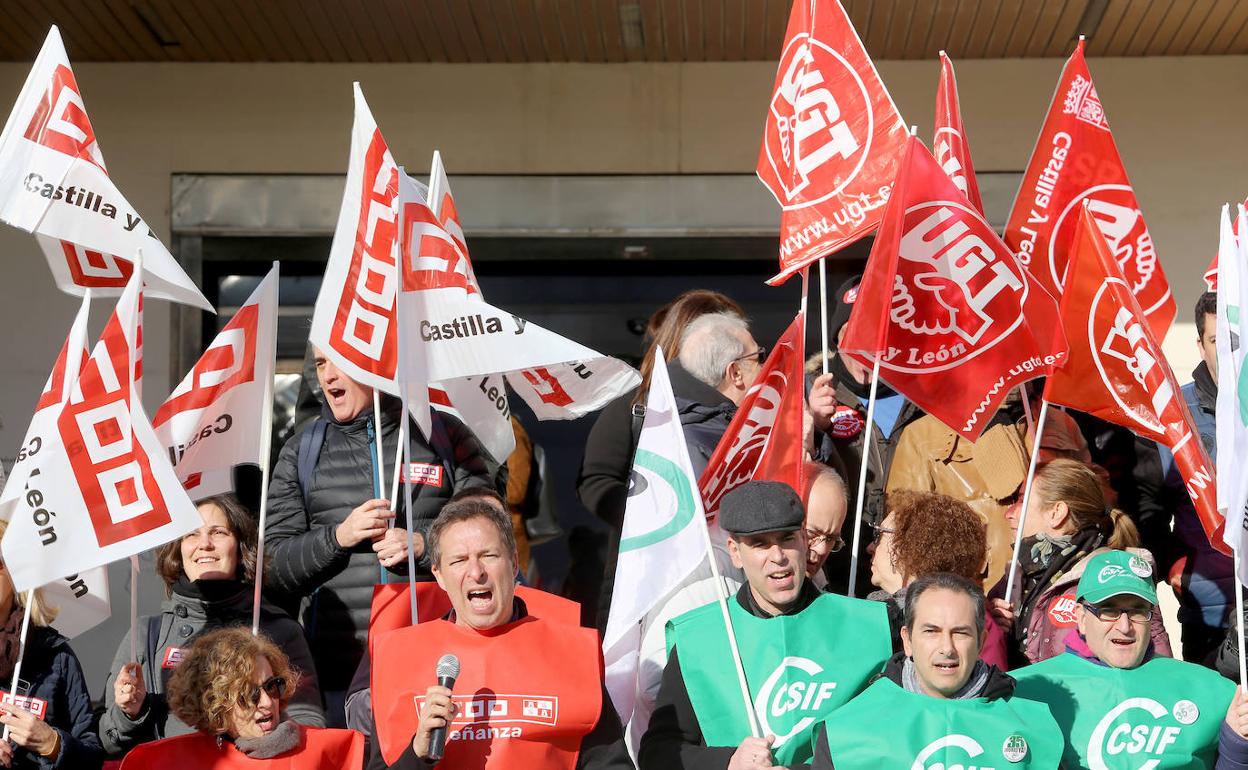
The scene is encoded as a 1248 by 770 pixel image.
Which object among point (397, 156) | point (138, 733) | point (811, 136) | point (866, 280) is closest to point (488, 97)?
point (397, 156)

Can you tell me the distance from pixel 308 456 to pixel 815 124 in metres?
2.16

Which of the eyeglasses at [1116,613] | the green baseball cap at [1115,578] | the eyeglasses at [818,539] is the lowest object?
the eyeglasses at [1116,613]

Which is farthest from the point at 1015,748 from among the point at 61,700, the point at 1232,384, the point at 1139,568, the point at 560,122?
the point at 560,122

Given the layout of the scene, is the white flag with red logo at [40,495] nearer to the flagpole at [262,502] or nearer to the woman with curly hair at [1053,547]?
the flagpole at [262,502]

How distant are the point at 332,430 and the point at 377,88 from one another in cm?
368

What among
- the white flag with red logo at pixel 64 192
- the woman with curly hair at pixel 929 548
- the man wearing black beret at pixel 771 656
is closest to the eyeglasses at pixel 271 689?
the man wearing black beret at pixel 771 656

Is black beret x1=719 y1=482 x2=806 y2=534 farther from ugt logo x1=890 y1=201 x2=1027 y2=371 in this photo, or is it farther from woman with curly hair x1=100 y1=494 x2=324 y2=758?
woman with curly hair x1=100 y1=494 x2=324 y2=758

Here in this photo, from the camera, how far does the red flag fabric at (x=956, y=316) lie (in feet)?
→ 18.4

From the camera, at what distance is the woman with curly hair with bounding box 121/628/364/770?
468 cm

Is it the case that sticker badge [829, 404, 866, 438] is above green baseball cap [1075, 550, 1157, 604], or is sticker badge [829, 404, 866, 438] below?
above

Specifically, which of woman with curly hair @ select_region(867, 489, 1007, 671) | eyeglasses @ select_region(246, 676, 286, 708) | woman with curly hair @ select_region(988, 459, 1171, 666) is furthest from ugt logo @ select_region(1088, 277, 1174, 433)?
eyeglasses @ select_region(246, 676, 286, 708)

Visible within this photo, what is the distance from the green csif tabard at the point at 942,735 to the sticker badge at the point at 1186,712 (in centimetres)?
47

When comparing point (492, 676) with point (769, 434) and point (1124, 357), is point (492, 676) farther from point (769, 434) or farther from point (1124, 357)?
point (1124, 357)

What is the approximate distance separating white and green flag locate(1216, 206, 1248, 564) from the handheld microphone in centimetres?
213
